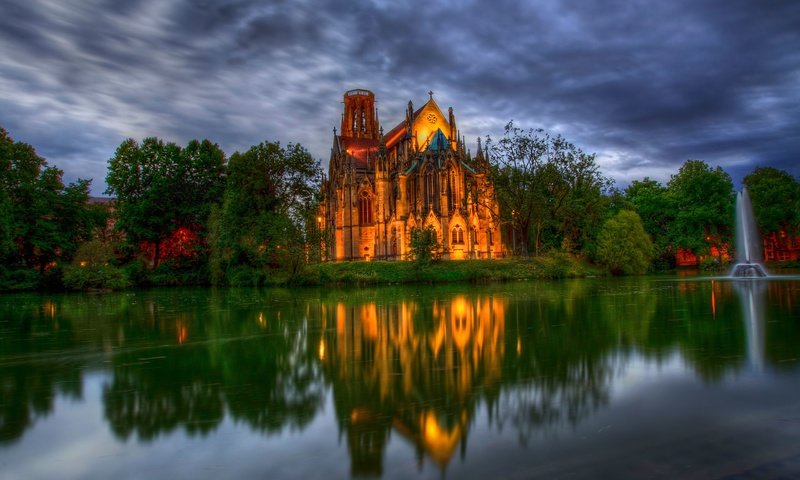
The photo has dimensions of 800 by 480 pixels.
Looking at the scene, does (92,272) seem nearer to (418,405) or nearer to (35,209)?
(35,209)

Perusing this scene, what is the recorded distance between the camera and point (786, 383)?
5.81 metres

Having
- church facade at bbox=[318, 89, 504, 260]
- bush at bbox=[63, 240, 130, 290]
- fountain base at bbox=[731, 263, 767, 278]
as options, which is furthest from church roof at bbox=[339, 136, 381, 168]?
fountain base at bbox=[731, 263, 767, 278]

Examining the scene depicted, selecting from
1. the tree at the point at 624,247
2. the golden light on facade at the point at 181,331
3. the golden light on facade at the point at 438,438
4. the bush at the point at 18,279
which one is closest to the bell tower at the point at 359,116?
the tree at the point at 624,247

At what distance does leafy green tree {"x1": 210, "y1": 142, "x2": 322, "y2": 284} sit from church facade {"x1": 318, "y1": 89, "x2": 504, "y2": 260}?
27.4 feet

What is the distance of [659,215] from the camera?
219 feet

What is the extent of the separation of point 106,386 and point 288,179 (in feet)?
143

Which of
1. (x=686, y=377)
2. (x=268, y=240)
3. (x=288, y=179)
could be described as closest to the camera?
(x=686, y=377)

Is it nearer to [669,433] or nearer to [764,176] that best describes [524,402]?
[669,433]

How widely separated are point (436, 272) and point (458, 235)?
606 inches

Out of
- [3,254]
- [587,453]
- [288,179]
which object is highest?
[288,179]

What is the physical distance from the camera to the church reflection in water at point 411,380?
448 cm

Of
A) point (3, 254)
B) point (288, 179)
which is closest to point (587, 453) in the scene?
point (288, 179)

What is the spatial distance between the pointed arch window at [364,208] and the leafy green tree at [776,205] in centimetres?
4489

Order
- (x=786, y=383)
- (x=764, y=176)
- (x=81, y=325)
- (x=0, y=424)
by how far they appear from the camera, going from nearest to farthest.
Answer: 1. (x=0, y=424)
2. (x=786, y=383)
3. (x=81, y=325)
4. (x=764, y=176)
